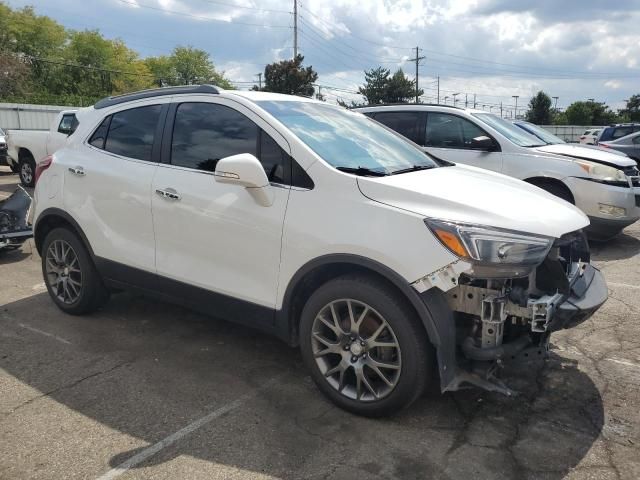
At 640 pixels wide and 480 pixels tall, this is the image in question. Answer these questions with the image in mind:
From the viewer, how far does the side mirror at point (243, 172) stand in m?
3.17

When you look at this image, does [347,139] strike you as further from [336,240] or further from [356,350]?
[356,350]

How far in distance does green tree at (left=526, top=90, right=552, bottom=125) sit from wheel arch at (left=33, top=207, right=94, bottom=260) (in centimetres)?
5890

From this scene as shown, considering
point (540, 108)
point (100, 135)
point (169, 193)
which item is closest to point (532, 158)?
point (169, 193)

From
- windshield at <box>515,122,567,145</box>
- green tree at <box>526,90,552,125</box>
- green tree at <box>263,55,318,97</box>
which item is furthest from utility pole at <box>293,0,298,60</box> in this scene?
windshield at <box>515,122,567,145</box>

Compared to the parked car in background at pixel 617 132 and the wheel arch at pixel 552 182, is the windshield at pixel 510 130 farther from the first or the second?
the parked car in background at pixel 617 132

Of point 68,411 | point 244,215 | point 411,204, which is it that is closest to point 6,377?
point 68,411

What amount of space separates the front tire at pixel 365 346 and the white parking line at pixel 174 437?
1.57 feet

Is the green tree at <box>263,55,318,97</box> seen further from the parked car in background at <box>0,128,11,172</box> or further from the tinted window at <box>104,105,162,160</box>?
the tinted window at <box>104,105,162,160</box>

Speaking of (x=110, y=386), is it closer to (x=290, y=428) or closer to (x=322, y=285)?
(x=290, y=428)

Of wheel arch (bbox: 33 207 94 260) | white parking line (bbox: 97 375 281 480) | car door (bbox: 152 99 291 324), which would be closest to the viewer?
white parking line (bbox: 97 375 281 480)

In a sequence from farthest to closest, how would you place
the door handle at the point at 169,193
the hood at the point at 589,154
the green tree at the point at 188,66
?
the green tree at the point at 188,66 < the hood at the point at 589,154 < the door handle at the point at 169,193

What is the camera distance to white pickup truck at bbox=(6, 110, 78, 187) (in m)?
12.3

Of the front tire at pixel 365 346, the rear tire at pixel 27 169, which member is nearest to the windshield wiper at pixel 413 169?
the front tire at pixel 365 346

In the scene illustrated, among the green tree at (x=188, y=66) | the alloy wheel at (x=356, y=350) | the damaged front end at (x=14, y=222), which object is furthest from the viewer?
the green tree at (x=188, y=66)
